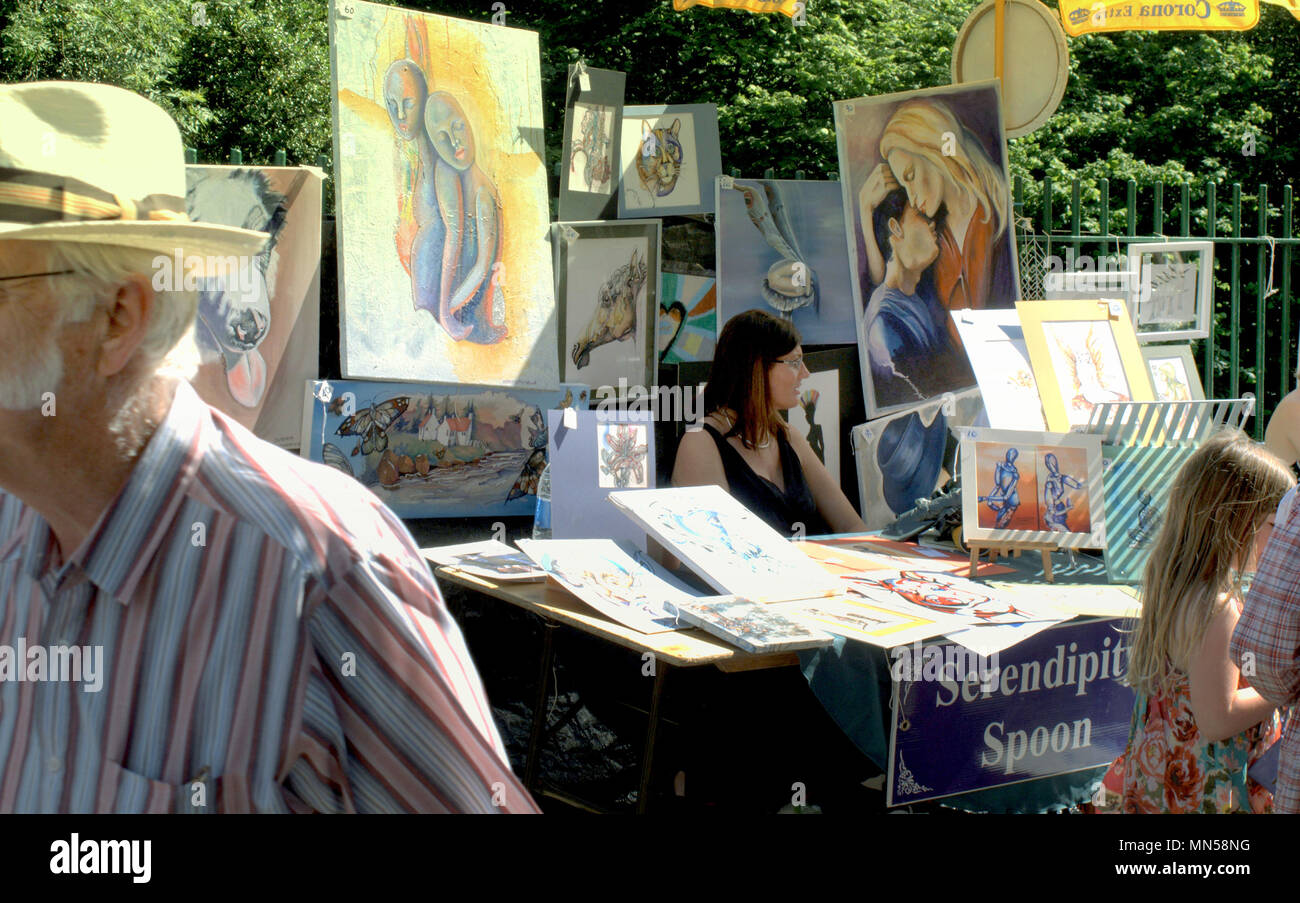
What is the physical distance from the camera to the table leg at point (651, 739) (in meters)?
2.82

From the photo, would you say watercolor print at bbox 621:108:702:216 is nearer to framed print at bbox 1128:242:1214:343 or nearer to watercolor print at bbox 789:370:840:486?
watercolor print at bbox 789:370:840:486

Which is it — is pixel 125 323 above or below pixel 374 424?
above

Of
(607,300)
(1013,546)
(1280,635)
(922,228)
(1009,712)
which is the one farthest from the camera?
(922,228)

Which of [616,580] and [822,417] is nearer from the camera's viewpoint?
[616,580]

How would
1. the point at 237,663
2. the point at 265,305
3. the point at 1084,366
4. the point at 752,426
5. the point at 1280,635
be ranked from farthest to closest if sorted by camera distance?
the point at 1084,366 → the point at 752,426 → the point at 265,305 → the point at 1280,635 → the point at 237,663

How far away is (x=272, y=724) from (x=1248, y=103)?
13.7 m

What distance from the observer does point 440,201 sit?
12.9 feet

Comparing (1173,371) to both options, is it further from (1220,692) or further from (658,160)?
(1220,692)

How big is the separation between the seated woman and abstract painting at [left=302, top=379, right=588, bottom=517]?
0.55 meters

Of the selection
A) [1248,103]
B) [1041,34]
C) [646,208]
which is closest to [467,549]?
[646,208]

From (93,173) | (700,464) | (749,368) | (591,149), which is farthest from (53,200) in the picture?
(591,149)

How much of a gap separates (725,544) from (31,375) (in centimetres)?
234

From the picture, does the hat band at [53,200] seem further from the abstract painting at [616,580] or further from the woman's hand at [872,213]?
the woman's hand at [872,213]

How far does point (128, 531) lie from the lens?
40.8 inches
